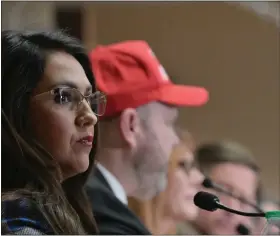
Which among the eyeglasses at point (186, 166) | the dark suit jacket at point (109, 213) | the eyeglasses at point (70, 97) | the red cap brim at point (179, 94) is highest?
the eyeglasses at point (70, 97)

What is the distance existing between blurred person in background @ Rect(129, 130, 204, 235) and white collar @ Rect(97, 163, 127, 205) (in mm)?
22

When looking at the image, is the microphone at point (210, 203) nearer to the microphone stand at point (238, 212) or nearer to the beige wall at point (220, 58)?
the microphone stand at point (238, 212)

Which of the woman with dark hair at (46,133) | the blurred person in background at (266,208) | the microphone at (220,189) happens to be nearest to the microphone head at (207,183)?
the microphone at (220,189)

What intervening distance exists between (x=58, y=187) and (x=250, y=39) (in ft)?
1.51

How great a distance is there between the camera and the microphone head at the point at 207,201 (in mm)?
987

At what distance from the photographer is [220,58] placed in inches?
44.2

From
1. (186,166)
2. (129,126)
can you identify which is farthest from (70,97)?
(186,166)

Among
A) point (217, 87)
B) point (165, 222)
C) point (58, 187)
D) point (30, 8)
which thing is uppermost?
point (30, 8)

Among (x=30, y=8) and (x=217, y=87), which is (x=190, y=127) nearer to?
(x=217, y=87)

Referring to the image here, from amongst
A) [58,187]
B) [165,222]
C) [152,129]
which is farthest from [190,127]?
[58,187]

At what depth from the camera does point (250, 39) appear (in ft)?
3.71

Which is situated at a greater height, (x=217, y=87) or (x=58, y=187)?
(x=217, y=87)

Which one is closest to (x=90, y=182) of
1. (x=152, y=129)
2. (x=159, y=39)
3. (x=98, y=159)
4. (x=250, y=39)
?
(x=98, y=159)

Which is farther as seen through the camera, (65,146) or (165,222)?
(165,222)
